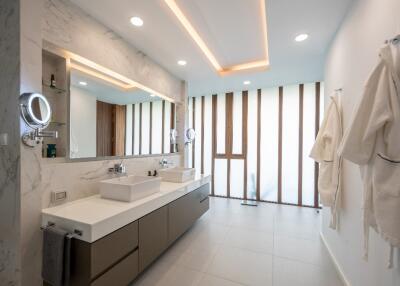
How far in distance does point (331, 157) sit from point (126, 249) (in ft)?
6.96

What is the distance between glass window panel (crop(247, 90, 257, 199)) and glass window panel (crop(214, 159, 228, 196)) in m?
0.60

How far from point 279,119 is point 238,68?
1587mm

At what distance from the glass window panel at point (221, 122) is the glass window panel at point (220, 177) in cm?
28

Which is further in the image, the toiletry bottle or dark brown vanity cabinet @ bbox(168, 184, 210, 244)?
dark brown vanity cabinet @ bbox(168, 184, 210, 244)

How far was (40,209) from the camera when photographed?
1438mm

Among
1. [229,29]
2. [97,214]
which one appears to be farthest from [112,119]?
[229,29]

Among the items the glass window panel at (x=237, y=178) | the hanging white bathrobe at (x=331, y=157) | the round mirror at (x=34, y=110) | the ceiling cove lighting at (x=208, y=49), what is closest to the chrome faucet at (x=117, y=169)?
the round mirror at (x=34, y=110)

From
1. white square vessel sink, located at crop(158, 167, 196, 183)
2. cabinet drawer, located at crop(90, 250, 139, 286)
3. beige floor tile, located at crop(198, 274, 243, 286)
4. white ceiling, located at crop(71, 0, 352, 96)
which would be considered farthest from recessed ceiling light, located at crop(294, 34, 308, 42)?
cabinet drawer, located at crop(90, 250, 139, 286)

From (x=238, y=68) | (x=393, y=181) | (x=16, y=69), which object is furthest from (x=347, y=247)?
(x=16, y=69)

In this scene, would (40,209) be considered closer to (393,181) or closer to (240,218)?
(393,181)

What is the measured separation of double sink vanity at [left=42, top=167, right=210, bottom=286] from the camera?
49.5 inches

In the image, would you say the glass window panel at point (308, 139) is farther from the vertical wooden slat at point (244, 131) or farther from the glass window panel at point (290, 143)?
the vertical wooden slat at point (244, 131)

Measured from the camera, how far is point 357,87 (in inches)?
59.6

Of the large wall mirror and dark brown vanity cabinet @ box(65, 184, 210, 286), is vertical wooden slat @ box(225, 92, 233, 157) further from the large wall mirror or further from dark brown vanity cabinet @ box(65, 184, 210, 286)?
dark brown vanity cabinet @ box(65, 184, 210, 286)
